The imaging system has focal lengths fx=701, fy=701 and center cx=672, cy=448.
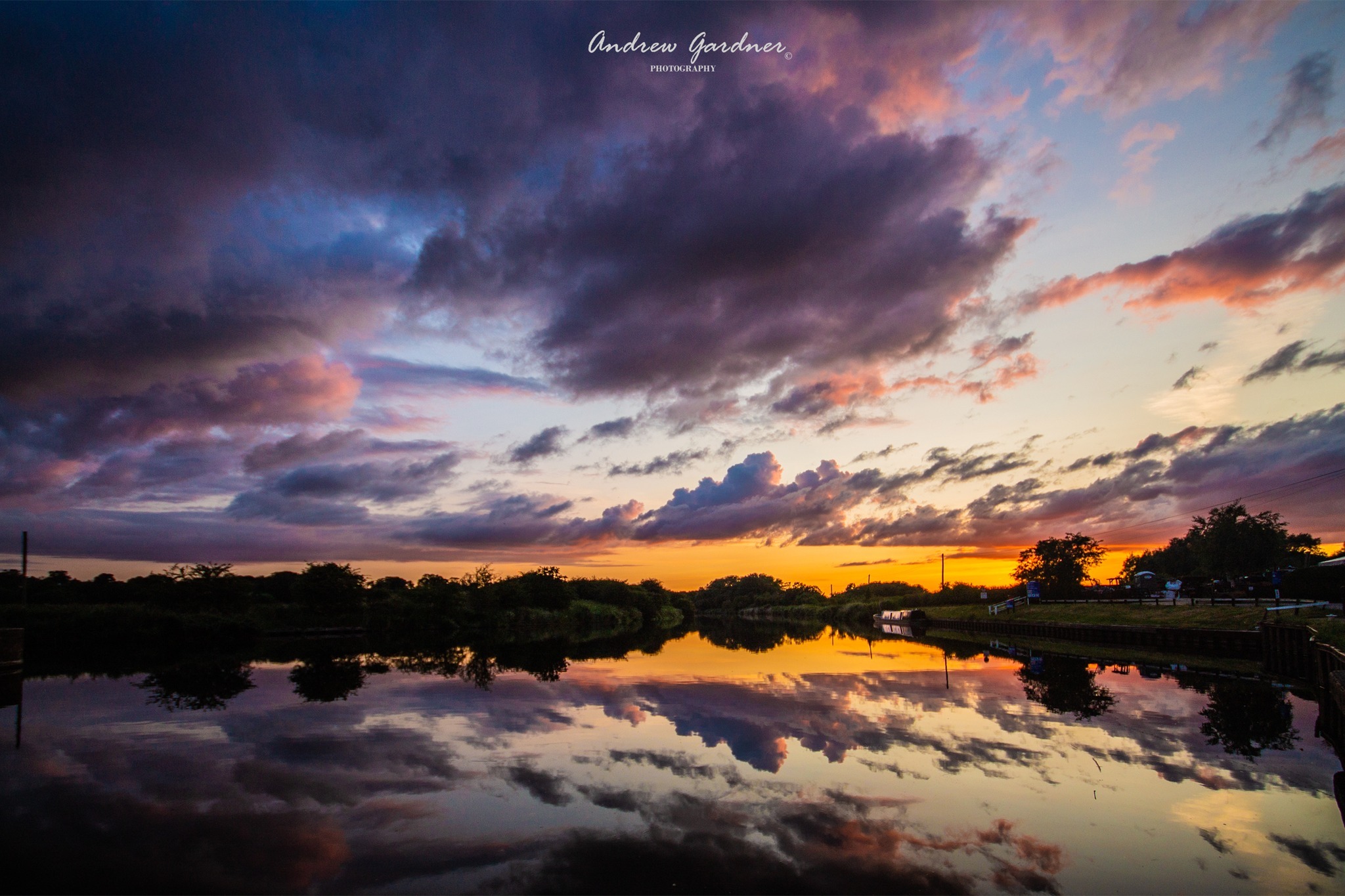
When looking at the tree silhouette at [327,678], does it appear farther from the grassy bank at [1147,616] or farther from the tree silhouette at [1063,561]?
the tree silhouette at [1063,561]

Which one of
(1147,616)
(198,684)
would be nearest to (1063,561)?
(1147,616)

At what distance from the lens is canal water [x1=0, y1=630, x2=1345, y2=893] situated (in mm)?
7527

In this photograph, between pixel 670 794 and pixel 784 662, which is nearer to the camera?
pixel 670 794

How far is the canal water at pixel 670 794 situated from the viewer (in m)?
7.53

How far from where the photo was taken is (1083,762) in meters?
12.5

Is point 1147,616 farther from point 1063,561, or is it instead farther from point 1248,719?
point 1063,561

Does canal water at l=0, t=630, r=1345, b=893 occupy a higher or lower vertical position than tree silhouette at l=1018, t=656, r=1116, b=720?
higher

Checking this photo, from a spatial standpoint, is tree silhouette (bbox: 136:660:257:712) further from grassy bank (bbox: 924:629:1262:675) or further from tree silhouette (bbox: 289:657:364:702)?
grassy bank (bbox: 924:629:1262:675)

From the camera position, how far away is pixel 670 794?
10.1 meters

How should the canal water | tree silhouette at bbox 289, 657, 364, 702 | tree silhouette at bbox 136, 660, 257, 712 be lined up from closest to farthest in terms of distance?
the canal water < tree silhouette at bbox 136, 660, 257, 712 < tree silhouette at bbox 289, 657, 364, 702

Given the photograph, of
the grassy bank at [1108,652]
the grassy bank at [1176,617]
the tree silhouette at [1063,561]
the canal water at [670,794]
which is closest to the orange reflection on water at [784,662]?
the grassy bank at [1108,652]

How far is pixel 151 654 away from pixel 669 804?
120ft

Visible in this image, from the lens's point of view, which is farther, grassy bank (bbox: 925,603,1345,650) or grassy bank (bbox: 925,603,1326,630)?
grassy bank (bbox: 925,603,1326,630)

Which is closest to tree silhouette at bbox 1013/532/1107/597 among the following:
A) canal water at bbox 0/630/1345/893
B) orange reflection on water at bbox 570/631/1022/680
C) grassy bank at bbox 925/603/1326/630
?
grassy bank at bbox 925/603/1326/630
